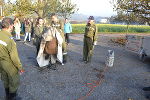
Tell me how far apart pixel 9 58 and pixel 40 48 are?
280cm

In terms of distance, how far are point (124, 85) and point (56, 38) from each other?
284 cm

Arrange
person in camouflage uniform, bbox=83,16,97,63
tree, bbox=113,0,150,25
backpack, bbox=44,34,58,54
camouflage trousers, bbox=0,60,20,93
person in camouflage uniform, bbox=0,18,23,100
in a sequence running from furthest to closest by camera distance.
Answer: tree, bbox=113,0,150,25 < person in camouflage uniform, bbox=83,16,97,63 < backpack, bbox=44,34,58,54 < camouflage trousers, bbox=0,60,20,93 < person in camouflage uniform, bbox=0,18,23,100

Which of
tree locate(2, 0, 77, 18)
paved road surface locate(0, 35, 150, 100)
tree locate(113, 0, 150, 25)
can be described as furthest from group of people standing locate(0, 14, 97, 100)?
tree locate(2, 0, 77, 18)

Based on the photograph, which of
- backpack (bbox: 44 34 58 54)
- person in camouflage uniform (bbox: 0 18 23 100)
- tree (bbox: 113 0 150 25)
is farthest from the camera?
tree (bbox: 113 0 150 25)

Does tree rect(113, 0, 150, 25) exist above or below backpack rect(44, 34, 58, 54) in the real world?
above

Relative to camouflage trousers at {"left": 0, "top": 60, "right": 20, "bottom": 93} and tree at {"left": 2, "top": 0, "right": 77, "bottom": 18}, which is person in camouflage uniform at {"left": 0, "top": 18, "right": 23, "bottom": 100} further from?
tree at {"left": 2, "top": 0, "right": 77, "bottom": 18}

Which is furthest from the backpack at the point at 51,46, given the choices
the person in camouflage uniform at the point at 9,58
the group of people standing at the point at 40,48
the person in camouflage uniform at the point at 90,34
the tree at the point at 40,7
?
the tree at the point at 40,7

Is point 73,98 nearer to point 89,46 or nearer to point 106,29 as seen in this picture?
point 89,46

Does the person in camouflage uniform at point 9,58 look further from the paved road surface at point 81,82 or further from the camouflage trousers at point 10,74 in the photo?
the paved road surface at point 81,82

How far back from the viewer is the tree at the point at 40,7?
20.4 m

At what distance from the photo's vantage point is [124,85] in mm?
5633

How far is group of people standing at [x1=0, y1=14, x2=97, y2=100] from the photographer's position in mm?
3641

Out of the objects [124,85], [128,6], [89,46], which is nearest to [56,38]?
[89,46]

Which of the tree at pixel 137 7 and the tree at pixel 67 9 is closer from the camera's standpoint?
the tree at pixel 137 7
